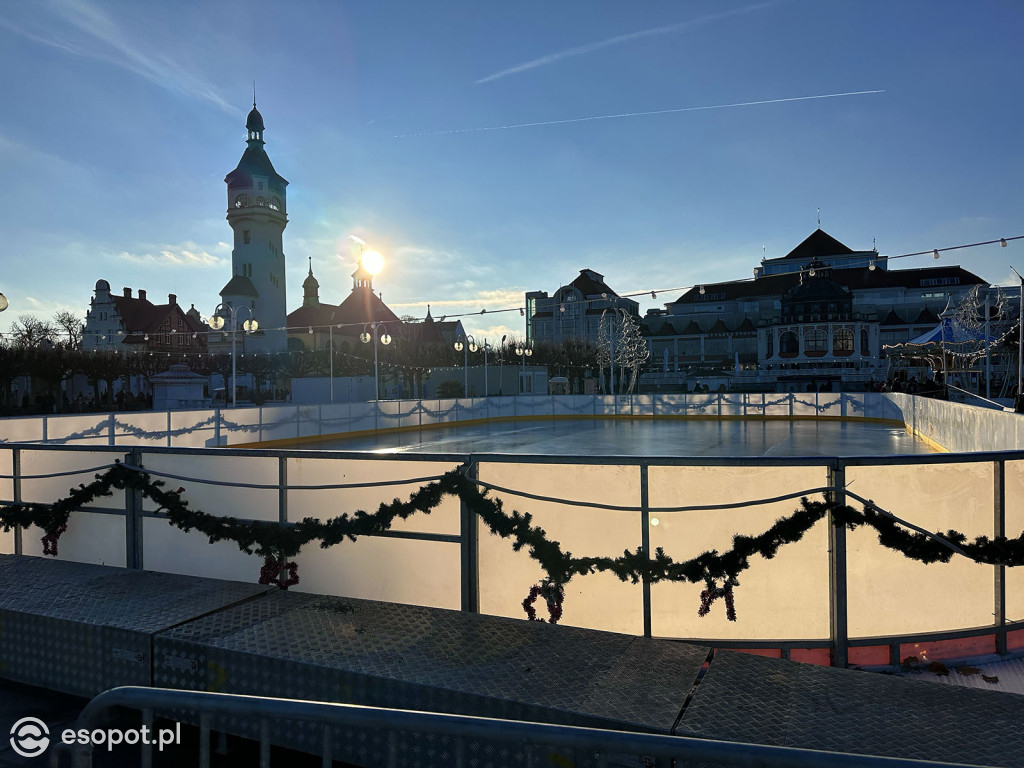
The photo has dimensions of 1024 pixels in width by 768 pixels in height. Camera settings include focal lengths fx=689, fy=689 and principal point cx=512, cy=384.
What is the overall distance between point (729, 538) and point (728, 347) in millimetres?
90408

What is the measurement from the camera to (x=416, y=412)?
29.2 m

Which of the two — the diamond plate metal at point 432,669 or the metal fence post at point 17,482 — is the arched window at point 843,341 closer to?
the metal fence post at point 17,482

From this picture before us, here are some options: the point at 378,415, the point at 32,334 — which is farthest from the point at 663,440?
the point at 32,334

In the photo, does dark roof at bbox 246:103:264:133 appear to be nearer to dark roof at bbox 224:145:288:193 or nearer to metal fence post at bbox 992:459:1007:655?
dark roof at bbox 224:145:288:193

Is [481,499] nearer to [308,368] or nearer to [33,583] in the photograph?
[33,583]

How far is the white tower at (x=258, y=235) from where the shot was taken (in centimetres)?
8012

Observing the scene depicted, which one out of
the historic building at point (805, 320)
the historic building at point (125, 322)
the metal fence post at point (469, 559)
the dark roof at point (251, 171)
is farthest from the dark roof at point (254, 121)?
the metal fence post at point (469, 559)

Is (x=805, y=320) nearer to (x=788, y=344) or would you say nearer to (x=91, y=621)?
(x=788, y=344)

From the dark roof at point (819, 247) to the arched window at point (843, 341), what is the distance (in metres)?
22.8

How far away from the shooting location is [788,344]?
255 ft

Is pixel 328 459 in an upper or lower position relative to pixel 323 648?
upper

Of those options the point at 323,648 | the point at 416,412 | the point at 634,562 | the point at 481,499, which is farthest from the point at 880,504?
the point at 416,412

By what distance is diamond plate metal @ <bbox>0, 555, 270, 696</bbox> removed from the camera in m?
3.65

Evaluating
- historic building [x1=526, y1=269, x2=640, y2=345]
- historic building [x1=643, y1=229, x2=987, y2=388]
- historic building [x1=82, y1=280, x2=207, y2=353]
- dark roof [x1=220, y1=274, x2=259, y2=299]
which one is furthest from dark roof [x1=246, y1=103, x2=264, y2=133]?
historic building [x1=643, y1=229, x2=987, y2=388]
